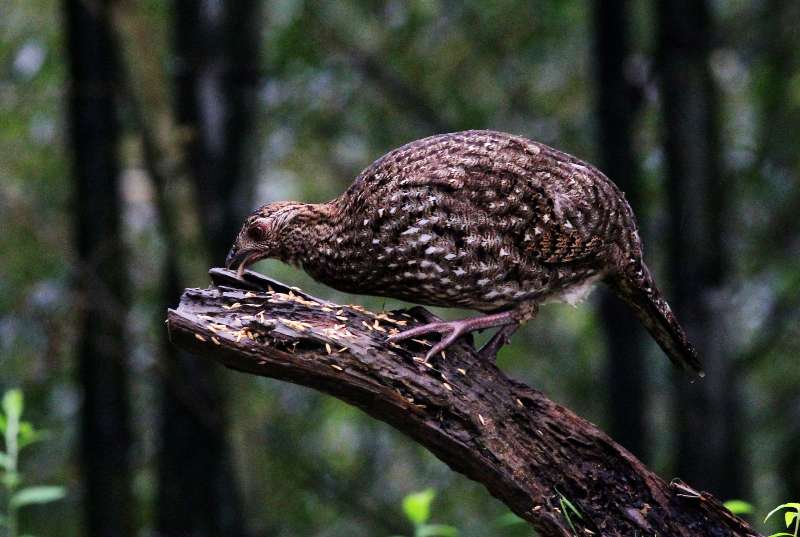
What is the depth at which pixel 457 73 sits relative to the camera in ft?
36.6

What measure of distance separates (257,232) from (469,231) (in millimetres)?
923

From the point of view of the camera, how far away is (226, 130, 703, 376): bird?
448cm

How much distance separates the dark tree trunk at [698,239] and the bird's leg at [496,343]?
3537 mm

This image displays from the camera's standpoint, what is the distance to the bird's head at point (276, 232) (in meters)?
4.78

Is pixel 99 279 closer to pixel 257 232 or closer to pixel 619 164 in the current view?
pixel 257 232

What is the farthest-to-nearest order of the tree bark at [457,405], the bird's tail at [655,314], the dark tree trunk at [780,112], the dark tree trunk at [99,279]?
the dark tree trunk at [780,112] < the dark tree trunk at [99,279] < the bird's tail at [655,314] < the tree bark at [457,405]

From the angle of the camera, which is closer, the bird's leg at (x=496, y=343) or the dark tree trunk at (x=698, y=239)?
the bird's leg at (x=496, y=343)

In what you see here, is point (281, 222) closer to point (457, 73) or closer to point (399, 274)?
point (399, 274)

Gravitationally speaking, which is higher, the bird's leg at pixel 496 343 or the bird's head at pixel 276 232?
the bird's head at pixel 276 232

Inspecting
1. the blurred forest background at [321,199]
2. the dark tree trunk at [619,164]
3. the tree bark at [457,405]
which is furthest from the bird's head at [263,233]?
the dark tree trunk at [619,164]

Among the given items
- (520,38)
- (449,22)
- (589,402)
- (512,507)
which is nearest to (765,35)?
(520,38)

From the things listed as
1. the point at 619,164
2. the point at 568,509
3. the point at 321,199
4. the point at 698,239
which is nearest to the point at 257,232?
the point at 568,509

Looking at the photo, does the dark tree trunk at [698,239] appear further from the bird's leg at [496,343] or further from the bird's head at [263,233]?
Result: the bird's head at [263,233]

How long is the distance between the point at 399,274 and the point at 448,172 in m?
0.45
